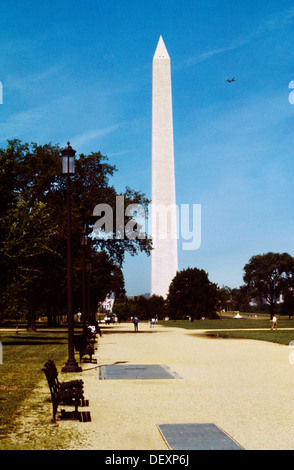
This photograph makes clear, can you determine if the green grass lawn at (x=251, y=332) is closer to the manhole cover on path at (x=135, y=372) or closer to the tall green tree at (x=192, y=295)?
the manhole cover on path at (x=135, y=372)

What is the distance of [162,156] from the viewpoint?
276ft

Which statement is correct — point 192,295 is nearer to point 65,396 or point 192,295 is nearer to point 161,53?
point 161,53

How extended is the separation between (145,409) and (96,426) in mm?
1851

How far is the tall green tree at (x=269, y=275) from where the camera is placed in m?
110

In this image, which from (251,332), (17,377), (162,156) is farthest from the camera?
(162,156)

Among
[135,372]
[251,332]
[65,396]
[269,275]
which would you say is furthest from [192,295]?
[65,396]

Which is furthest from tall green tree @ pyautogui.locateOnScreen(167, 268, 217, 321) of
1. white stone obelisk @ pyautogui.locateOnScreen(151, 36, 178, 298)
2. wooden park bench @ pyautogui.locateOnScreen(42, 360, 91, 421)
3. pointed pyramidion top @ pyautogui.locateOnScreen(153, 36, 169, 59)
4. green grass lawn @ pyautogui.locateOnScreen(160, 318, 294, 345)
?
wooden park bench @ pyautogui.locateOnScreen(42, 360, 91, 421)

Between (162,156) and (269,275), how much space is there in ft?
124

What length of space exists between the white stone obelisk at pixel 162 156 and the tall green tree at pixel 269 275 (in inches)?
1108

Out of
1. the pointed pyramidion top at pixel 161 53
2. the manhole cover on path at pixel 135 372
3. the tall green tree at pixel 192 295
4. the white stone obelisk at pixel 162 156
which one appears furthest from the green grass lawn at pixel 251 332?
the tall green tree at pixel 192 295

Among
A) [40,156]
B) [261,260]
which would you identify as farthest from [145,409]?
[261,260]

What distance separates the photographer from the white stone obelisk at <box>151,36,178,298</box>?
270ft
